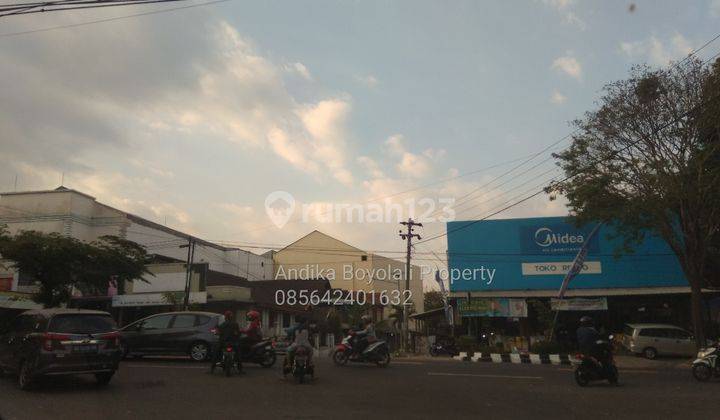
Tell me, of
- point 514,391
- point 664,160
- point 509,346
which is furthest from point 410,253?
point 514,391

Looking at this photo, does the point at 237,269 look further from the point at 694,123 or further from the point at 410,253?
the point at 694,123

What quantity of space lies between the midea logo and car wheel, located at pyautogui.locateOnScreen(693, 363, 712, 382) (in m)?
18.7

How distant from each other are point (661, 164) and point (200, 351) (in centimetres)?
1857

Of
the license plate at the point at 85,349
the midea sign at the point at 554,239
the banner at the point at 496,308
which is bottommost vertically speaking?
the license plate at the point at 85,349

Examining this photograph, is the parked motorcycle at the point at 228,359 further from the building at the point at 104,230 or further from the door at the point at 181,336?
the building at the point at 104,230

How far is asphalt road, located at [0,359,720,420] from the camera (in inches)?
336

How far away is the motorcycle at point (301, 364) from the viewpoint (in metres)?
12.0

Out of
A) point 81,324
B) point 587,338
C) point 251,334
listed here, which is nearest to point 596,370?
point 587,338

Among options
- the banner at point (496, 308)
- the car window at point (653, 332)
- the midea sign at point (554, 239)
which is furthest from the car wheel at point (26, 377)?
the midea sign at point (554, 239)

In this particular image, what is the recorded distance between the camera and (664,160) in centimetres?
2208

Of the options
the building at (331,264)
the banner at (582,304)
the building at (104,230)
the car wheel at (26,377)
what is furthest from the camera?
the building at (331,264)

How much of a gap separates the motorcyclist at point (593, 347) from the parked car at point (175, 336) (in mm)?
9803

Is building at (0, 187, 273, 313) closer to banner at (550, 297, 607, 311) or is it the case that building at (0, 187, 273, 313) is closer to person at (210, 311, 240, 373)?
banner at (550, 297, 607, 311)

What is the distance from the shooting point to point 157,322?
16797mm
